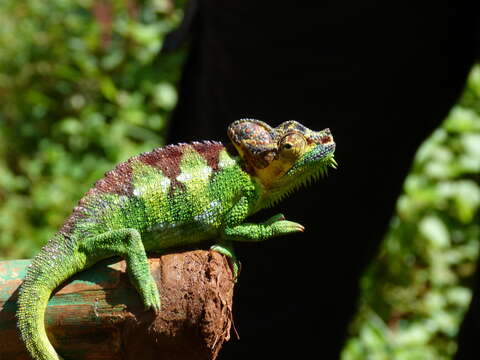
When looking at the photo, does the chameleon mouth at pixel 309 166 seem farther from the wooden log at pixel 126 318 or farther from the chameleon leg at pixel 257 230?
the wooden log at pixel 126 318

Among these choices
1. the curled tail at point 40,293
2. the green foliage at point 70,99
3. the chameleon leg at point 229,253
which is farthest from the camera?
the green foliage at point 70,99

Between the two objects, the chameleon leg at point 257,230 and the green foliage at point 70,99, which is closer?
the chameleon leg at point 257,230

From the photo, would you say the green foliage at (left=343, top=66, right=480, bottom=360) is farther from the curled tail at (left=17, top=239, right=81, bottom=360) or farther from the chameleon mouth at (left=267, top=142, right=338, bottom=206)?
the curled tail at (left=17, top=239, right=81, bottom=360)

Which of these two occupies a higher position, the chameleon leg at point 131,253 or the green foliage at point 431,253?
the green foliage at point 431,253

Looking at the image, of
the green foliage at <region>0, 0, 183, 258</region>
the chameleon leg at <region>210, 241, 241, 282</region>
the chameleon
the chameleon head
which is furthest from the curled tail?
the green foliage at <region>0, 0, 183, 258</region>

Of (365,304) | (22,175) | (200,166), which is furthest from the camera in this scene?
(22,175)

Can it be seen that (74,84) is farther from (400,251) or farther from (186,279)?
(186,279)

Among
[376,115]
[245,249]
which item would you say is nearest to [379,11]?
[376,115]

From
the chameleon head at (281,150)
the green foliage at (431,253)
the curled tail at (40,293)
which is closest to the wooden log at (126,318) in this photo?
the curled tail at (40,293)
